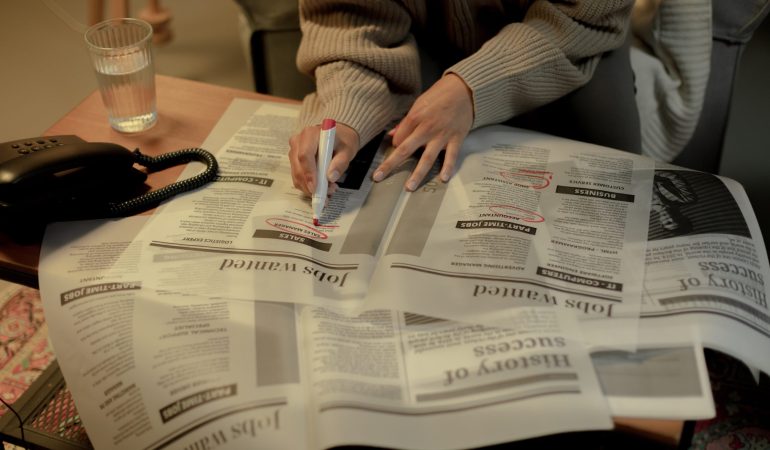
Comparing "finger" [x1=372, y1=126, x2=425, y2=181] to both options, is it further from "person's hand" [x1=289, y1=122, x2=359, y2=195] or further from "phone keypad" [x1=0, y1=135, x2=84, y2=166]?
"phone keypad" [x1=0, y1=135, x2=84, y2=166]

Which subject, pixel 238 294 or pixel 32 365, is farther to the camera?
pixel 32 365

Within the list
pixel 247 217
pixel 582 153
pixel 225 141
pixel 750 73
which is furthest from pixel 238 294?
pixel 750 73

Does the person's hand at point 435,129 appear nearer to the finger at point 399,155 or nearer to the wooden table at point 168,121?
the finger at point 399,155

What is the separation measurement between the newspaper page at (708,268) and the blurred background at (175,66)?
667 mm

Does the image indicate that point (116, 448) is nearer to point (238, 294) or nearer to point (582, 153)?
point (238, 294)

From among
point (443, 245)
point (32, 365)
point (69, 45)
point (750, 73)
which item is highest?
point (443, 245)

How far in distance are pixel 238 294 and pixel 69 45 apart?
1.54 meters

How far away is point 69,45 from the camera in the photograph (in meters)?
1.93

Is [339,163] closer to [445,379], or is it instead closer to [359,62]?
[359,62]

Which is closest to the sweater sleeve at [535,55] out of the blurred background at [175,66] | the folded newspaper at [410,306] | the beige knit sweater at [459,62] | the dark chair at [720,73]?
the beige knit sweater at [459,62]

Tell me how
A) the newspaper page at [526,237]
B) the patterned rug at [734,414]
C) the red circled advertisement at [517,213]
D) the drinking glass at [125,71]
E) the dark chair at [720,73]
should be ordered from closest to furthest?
the newspaper page at [526,237] < the red circled advertisement at [517,213] < the drinking glass at [125,71] < the patterned rug at [734,414] < the dark chair at [720,73]

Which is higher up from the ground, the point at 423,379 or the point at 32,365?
the point at 423,379

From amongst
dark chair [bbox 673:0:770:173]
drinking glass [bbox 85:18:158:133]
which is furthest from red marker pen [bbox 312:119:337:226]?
dark chair [bbox 673:0:770:173]

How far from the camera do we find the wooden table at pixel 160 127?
73cm
